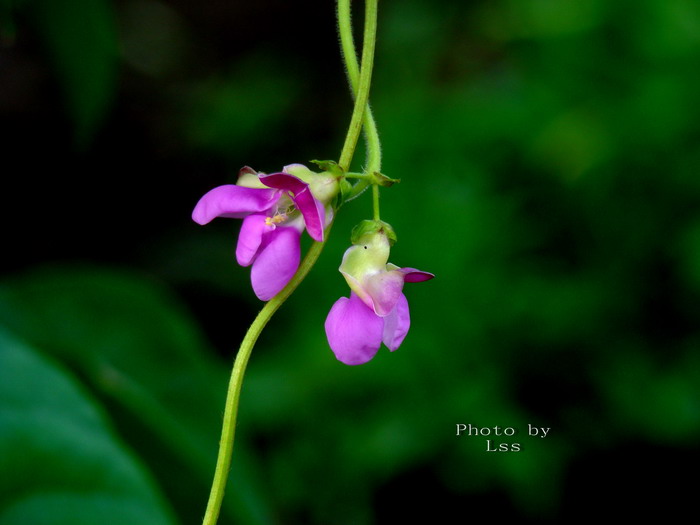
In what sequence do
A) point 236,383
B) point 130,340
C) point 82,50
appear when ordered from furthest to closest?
1. point 130,340
2. point 82,50
3. point 236,383

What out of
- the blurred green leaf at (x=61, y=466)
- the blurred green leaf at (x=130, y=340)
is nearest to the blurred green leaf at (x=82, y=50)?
the blurred green leaf at (x=130, y=340)

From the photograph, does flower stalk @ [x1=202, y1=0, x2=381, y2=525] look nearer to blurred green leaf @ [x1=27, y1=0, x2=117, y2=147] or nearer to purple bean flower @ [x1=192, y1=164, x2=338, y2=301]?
purple bean flower @ [x1=192, y1=164, x2=338, y2=301]

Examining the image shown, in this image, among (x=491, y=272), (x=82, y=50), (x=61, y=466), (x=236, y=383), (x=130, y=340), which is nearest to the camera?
(x=236, y=383)

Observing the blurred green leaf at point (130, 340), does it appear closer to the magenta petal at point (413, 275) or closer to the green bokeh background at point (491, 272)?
the green bokeh background at point (491, 272)

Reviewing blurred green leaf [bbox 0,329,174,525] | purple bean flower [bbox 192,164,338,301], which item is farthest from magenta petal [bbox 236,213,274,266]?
blurred green leaf [bbox 0,329,174,525]

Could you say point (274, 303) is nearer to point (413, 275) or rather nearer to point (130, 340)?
point (413, 275)

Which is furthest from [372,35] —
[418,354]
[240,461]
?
[418,354]

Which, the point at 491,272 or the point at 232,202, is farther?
the point at 491,272

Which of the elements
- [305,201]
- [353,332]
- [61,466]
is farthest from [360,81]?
[61,466]
